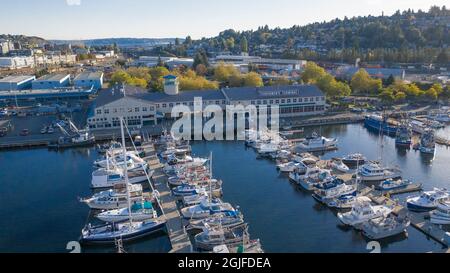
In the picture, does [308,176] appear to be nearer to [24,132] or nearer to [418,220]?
[418,220]

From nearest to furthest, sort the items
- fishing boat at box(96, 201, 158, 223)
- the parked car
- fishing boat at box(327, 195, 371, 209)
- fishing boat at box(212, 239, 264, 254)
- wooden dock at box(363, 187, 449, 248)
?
fishing boat at box(212, 239, 264, 254) → wooden dock at box(363, 187, 449, 248) → fishing boat at box(96, 201, 158, 223) → fishing boat at box(327, 195, 371, 209) → the parked car

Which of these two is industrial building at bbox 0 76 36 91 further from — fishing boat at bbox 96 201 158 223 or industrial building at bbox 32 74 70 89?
fishing boat at bbox 96 201 158 223

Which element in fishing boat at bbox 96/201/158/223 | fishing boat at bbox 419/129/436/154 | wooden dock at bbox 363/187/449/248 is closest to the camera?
wooden dock at bbox 363/187/449/248

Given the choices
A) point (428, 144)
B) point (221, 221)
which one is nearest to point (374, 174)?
point (428, 144)

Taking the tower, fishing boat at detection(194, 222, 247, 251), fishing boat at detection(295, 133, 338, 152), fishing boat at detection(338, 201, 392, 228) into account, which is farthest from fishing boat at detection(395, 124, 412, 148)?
the tower

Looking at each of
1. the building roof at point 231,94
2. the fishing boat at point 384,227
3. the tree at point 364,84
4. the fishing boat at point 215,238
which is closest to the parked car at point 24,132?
the building roof at point 231,94
